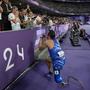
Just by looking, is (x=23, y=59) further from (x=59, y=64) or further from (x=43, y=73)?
(x=59, y=64)

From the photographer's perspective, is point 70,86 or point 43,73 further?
point 43,73

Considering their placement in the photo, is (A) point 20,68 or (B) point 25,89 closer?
(B) point 25,89

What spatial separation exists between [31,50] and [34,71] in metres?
1.36

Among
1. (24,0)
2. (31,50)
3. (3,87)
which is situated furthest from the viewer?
(24,0)

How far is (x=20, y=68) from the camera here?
9.37 meters

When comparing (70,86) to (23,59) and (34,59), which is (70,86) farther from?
(34,59)

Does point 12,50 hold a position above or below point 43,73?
above

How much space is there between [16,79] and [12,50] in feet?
3.65

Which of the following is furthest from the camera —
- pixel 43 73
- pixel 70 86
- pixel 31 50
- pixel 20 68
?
pixel 31 50

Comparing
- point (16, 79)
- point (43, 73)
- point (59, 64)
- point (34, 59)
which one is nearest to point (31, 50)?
point (34, 59)

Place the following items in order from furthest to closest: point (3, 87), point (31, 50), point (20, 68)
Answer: point (31, 50) → point (20, 68) → point (3, 87)

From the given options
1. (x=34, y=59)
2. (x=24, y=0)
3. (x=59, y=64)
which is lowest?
(x=34, y=59)

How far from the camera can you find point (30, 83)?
8.41 metres

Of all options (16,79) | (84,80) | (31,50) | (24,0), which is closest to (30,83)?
(16,79)
